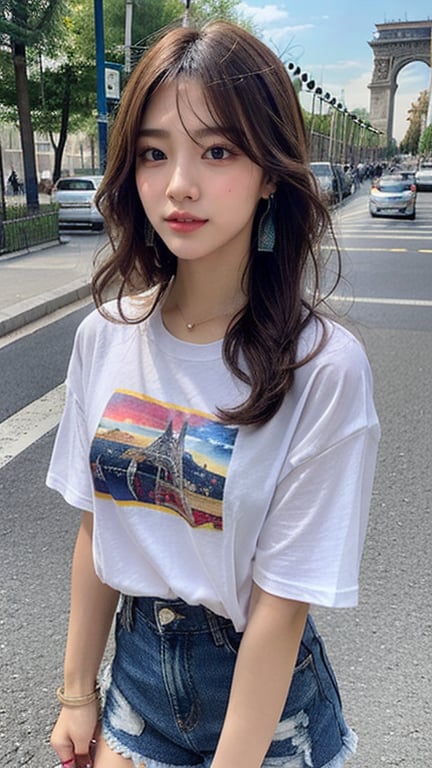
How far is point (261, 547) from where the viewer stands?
1.11 metres

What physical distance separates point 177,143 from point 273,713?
908 millimetres

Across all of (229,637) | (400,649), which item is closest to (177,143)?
(229,637)

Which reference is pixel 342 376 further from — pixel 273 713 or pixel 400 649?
pixel 400 649

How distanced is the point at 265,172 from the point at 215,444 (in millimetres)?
443

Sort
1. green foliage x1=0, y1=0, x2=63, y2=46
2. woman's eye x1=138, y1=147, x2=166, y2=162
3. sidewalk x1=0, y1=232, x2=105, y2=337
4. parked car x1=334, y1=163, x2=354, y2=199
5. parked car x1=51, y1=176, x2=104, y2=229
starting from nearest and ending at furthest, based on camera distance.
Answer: woman's eye x1=138, y1=147, x2=166, y2=162 < parked car x1=334, y1=163, x2=354, y2=199 < sidewalk x1=0, y1=232, x2=105, y2=337 < green foliage x1=0, y1=0, x2=63, y2=46 < parked car x1=51, y1=176, x2=104, y2=229

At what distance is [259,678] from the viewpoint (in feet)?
3.60

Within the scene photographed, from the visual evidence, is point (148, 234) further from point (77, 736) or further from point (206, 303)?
point (77, 736)

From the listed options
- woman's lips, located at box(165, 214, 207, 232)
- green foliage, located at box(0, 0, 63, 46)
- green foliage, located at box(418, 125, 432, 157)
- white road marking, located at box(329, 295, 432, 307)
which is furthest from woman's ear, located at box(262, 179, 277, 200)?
green foliage, located at box(418, 125, 432, 157)

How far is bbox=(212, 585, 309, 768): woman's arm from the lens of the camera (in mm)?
1098

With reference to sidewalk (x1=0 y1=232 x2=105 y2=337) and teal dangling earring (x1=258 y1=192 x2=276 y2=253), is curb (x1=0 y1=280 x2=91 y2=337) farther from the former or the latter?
teal dangling earring (x1=258 y1=192 x2=276 y2=253)

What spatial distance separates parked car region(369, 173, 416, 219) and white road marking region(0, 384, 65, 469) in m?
19.1

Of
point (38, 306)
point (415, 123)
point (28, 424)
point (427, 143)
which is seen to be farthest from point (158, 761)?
point (415, 123)

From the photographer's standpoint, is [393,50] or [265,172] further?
[393,50]

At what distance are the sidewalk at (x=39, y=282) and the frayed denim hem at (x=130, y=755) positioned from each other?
5.23 metres
